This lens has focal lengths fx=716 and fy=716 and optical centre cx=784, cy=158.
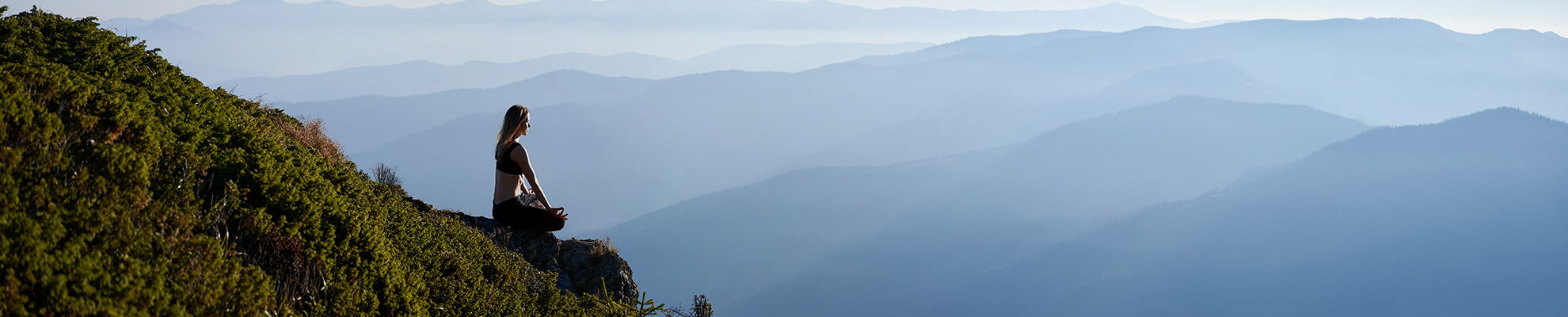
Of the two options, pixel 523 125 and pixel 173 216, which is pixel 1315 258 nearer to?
pixel 523 125

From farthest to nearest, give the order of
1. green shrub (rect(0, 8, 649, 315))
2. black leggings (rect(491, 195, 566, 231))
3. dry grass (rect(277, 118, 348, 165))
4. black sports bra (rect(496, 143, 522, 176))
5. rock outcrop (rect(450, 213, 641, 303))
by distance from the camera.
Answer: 1. black leggings (rect(491, 195, 566, 231))
2. rock outcrop (rect(450, 213, 641, 303))
3. dry grass (rect(277, 118, 348, 165))
4. black sports bra (rect(496, 143, 522, 176))
5. green shrub (rect(0, 8, 649, 315))

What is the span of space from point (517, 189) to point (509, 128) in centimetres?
94

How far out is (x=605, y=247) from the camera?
8.41 metres

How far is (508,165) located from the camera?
7.05m

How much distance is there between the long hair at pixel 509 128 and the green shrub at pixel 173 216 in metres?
1.34

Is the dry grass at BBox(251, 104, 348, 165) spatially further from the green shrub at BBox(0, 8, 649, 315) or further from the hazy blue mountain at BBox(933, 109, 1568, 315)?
the hazy blue mountain at BBox(933, 109, 1568, 315)

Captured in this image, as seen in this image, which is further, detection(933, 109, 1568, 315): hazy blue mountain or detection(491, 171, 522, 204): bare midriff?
detection(933, 109, 1568, 315): hazy blue mountain

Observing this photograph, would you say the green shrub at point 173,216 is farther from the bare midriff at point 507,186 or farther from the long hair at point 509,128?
the bare midriff at point 507,186

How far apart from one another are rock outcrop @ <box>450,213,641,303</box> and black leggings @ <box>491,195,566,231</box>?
0.35 ft

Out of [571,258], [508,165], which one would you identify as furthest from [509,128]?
[571,258]

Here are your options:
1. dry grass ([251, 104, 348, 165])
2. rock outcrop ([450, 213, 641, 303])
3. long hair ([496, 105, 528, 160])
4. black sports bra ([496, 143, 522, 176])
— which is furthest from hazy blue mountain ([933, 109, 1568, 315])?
long hair ([496, 105, 528, 160])

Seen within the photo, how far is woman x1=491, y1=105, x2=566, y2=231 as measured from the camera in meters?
6.81

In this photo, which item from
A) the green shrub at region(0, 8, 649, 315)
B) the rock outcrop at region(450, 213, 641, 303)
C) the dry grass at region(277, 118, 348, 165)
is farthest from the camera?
the rock outcrop at region(450, 213, 641, 303)

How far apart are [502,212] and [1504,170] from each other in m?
276
